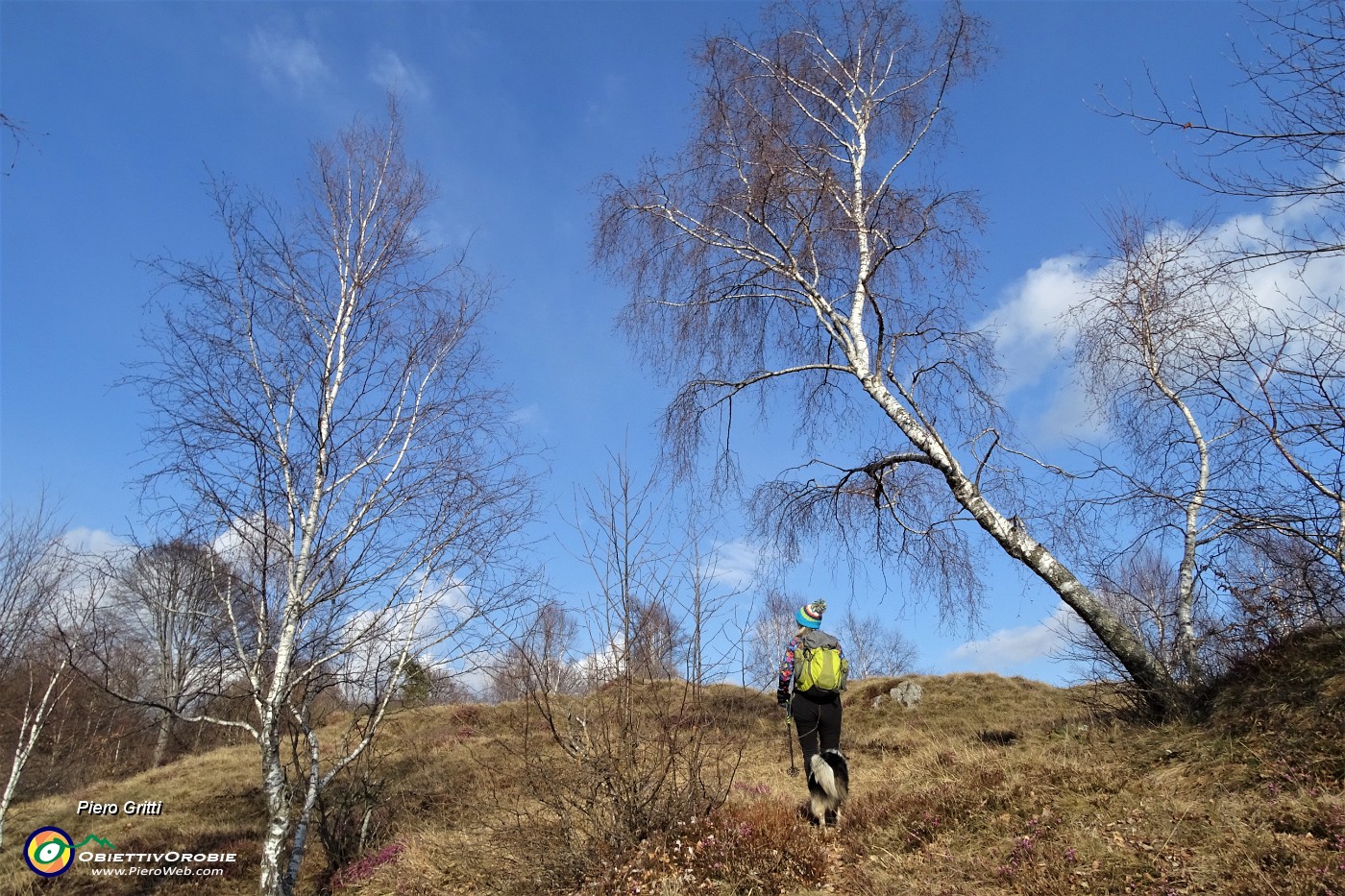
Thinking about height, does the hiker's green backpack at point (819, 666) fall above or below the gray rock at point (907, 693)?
below

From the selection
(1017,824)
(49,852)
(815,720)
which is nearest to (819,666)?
(815,720)

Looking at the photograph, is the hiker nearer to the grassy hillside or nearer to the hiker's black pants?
the hiker's black pants

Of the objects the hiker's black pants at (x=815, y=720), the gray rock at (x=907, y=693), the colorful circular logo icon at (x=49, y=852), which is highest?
the gray rock at (x=907, y=693)

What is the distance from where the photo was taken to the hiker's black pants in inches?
213

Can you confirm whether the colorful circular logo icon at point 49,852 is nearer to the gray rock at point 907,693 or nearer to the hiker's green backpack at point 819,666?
the hiker's green backpack at point 819,666

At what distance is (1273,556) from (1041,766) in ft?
7.54

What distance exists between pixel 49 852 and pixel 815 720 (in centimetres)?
1283

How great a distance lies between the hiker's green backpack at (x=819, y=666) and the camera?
17.8 ft

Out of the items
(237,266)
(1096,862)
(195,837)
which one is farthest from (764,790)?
(195,837)

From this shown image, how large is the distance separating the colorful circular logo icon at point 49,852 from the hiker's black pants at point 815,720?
37.8 ft

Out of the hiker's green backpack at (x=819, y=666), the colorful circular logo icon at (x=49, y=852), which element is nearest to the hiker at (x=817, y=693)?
the hiker's green backpack at (x=819, y=666)

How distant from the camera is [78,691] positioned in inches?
700

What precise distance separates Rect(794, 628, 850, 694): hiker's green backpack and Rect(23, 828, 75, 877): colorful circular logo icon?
11.7m

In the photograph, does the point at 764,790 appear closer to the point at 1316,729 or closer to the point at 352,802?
the point at 1316,729
